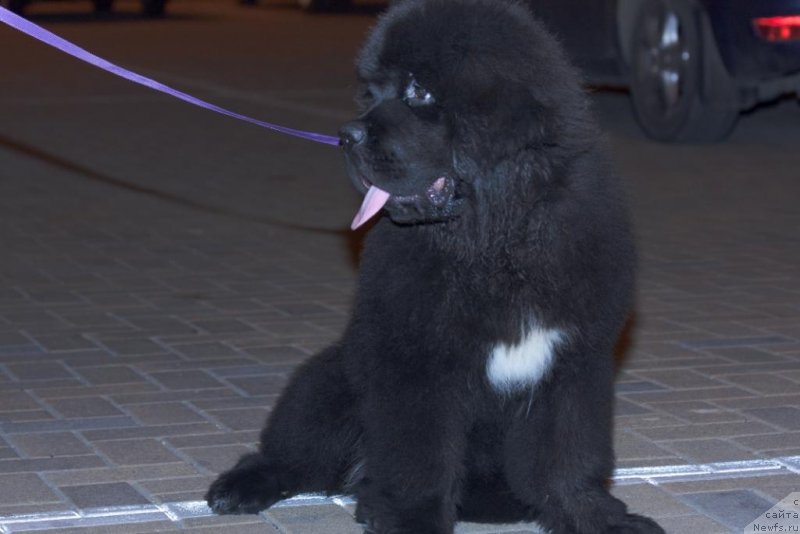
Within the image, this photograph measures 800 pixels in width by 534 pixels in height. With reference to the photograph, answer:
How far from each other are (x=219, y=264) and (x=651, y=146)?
4.76 meters

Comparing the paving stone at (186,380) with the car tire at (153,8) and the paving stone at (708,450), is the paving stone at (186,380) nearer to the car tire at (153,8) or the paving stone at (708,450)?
the paving stone at (708,450)

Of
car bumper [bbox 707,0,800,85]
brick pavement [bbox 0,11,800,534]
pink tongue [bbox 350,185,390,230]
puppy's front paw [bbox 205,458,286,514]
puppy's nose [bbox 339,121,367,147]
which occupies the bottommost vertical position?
brick pavement [bbox 0,11,800,534]

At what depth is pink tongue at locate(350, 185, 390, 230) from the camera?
358 cm

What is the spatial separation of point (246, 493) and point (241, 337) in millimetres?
2192

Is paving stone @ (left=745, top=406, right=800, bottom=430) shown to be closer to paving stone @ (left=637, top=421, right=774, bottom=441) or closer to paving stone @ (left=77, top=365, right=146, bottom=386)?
paving stone @ (left=637, top=421, right=774, bottom=441)

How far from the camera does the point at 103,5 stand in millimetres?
27625

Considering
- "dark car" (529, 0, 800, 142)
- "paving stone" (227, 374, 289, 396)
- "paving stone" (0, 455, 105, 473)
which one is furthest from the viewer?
"dark car" (529, 0, 800, 142)

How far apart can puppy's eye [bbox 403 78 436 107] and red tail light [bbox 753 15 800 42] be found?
702 cm

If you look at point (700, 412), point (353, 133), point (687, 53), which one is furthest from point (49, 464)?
point (687, 53)

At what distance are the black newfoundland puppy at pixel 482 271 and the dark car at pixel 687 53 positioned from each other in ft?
20.2

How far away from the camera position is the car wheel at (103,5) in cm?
2758

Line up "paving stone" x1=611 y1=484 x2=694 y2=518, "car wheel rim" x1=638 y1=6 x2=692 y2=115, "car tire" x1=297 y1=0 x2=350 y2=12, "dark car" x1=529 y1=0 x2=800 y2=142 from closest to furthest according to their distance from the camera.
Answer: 1. "paving stone" x1=611 y1=484 x2=694 y2=518
2. "dark car" x1=529 y1=0 x2=800 y2=142
3. "car wheel rim" x1=638 y1=6 x2=692 y2=115
4. "car tire" x1=297 y1=0 x2=350 y2=12

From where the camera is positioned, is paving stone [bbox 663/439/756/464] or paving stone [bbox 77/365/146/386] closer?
paving stone [bbox 663/439/756/464]

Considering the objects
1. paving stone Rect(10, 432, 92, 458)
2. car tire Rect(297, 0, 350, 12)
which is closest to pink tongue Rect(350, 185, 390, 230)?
paving stone Rect(10, 432, 92, 458)
